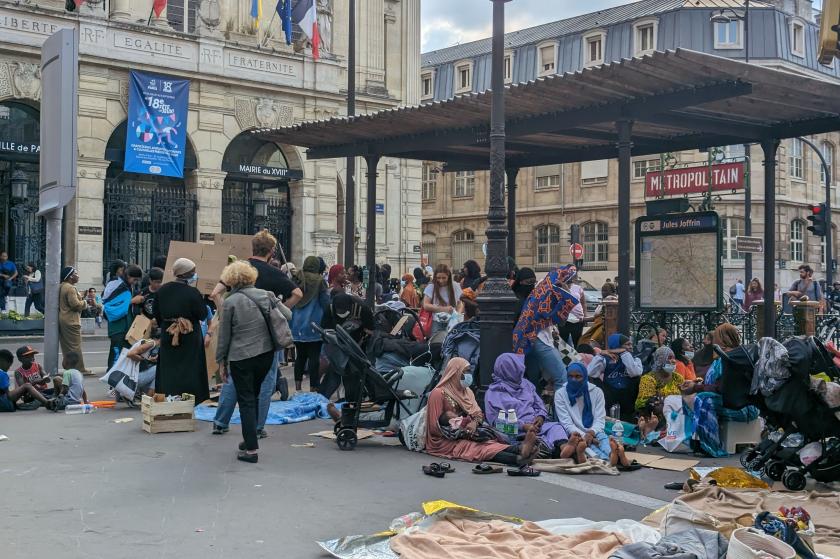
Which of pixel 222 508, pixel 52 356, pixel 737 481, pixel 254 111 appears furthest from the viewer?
pixel 254 111

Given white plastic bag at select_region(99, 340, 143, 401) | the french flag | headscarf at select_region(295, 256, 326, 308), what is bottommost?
white plastic bag at select_region(99, 340, 143, 401)

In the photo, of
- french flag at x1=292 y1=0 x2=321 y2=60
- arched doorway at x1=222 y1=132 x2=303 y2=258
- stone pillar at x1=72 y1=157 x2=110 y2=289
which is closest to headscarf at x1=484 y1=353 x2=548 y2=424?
stone pillar at x1=72 y1=157 x2=110 y2=289

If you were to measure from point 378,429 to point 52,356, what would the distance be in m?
5.34

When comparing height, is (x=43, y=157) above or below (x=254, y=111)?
below

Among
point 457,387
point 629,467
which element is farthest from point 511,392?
point 629,467

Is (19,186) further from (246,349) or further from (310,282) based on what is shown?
(246,349)

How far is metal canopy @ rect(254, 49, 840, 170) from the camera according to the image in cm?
1118

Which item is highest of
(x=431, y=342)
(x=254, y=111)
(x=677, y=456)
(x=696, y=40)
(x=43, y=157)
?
(x=696, y=40)

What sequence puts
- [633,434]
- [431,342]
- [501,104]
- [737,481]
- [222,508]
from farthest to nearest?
[431,342]
[501,104]
[633,434]
[737,481]
[222,508]

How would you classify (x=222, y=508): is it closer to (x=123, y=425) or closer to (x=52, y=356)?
(x=123, y=425)

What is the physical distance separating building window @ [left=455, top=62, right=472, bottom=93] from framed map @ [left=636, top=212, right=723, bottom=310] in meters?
42.1

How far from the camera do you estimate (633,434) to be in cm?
993

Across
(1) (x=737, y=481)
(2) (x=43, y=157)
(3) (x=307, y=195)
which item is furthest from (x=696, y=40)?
(1) (x=737, y=481)

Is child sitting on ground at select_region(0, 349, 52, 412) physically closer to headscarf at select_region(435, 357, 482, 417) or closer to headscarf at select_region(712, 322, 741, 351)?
headscarf at select_region(435, 357, 482, 417)
